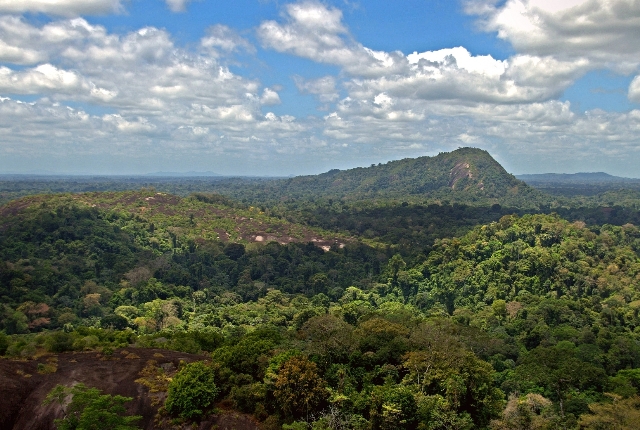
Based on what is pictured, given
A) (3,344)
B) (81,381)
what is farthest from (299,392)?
(3,344)

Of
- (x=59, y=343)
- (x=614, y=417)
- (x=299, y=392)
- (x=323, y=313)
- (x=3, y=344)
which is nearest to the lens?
(x=614, y=417)

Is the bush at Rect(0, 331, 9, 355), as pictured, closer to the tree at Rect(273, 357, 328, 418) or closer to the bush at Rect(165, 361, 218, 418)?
the bush at Rect(165, 361, 218, 418)

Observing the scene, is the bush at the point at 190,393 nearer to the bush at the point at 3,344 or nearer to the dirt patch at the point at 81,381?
the dirt patch at the point at 81,381

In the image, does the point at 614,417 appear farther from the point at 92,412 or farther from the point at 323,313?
the point at 323,313

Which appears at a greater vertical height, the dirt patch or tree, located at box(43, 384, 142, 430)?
tree, located at box(43, 384, 142, 430)

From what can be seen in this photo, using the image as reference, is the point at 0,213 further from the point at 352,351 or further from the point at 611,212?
the point at 611,212

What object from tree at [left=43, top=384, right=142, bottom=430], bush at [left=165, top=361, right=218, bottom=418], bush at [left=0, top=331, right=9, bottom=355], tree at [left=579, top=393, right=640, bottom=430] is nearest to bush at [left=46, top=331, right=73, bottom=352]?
bush at [left=0, top=331, right=9, bottom=355]

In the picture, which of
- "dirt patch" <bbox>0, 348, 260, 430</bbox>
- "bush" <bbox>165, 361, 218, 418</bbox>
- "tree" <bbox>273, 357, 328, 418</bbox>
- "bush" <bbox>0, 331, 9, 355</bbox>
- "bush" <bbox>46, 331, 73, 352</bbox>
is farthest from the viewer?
"bush" <bbox>46, 331, 73, 352</bbox>
